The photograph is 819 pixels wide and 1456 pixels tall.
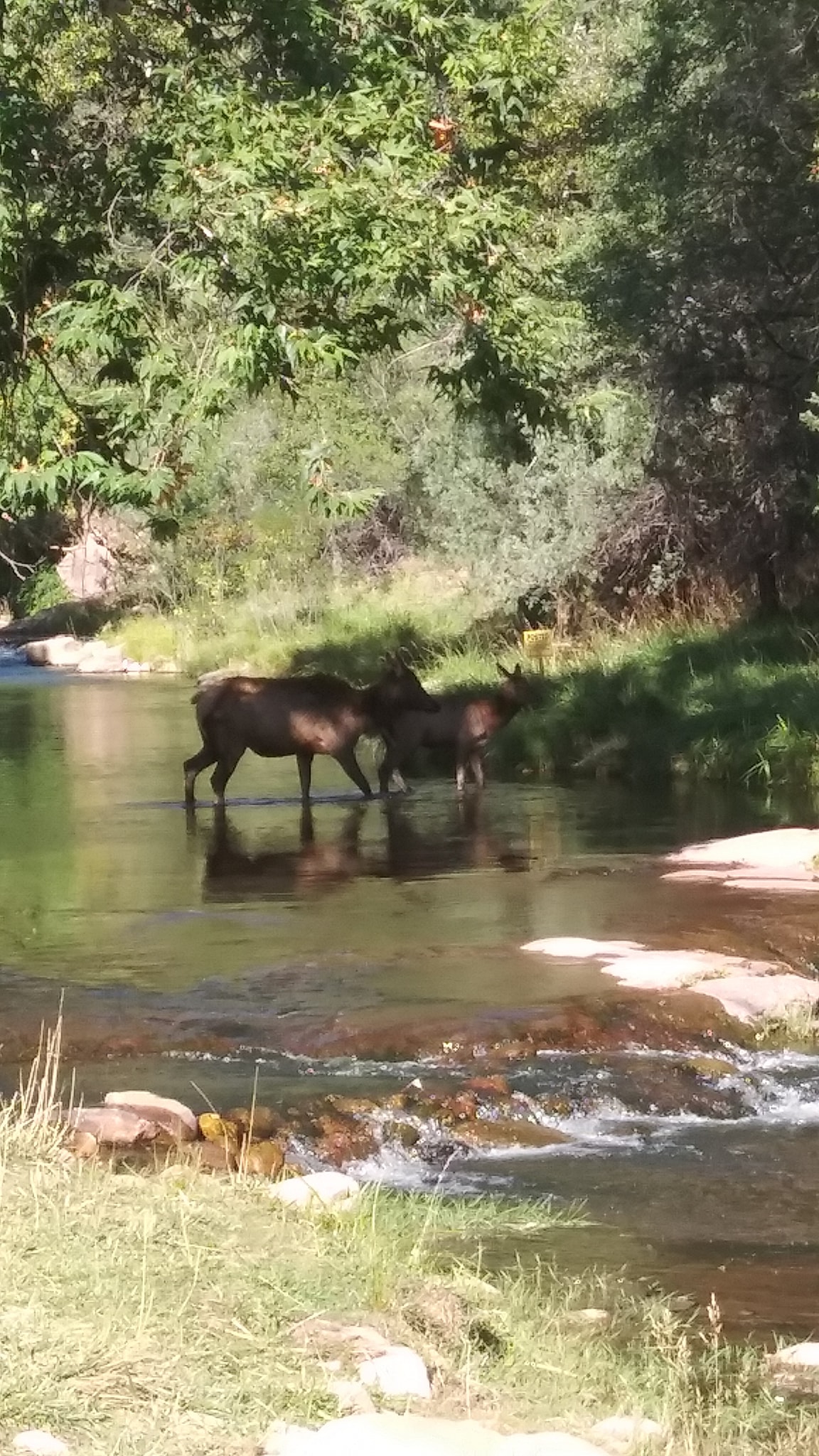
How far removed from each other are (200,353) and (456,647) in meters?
14.6

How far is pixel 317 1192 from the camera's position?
7500mm

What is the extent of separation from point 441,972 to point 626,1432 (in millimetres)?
6339

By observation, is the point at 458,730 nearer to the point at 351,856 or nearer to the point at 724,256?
the point at 351,856

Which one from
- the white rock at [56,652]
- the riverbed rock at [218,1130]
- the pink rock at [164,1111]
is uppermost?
the white rock at [56,652]

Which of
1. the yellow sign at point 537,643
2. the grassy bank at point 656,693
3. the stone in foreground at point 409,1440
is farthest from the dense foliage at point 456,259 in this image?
Answer: the stone in foreground at point 409,1440

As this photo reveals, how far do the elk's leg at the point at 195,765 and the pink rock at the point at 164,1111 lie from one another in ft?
36.4

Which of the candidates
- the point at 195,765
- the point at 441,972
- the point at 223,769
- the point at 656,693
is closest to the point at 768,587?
the point at 656,693

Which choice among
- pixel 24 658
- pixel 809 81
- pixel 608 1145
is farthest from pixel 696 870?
pixel 24 658

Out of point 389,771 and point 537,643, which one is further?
point 537,643

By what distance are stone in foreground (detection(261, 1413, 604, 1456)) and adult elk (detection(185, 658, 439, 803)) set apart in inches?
582

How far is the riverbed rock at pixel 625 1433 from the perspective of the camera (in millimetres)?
5309

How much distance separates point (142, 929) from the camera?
13531mm

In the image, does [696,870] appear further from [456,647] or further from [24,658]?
[24,658]

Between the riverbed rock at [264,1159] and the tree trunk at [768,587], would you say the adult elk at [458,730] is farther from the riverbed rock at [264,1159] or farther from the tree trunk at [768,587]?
the riverbed rock at [264,1159]
